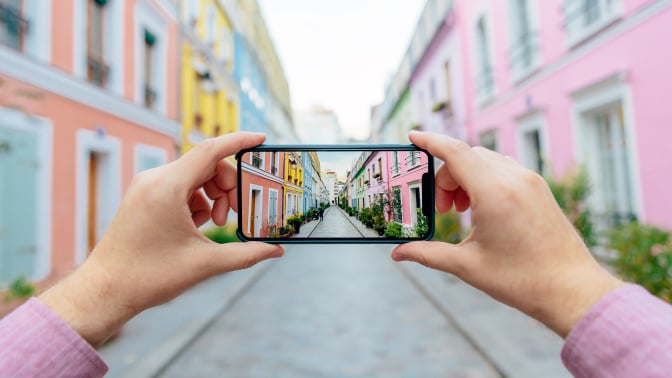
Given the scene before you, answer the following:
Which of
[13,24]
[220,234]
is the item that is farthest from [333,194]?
[220,234]

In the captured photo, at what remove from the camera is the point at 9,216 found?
16.8ft

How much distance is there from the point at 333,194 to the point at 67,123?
6.27m

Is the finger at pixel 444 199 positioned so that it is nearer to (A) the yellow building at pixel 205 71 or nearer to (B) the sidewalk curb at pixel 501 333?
(B) the sidewalk curb at pixel 501 333

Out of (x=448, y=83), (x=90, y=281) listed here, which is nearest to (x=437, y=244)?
(x=90, y=281)

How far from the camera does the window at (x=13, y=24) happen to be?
17.0 feet

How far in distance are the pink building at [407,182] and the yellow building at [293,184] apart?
0.39 meters

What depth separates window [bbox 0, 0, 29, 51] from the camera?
5.19m

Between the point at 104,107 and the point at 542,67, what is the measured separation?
880 cm

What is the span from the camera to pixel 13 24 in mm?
5305

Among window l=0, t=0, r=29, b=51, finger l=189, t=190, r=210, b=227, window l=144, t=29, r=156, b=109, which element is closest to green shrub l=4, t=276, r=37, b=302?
window l=0, t=0, r=29, b=51

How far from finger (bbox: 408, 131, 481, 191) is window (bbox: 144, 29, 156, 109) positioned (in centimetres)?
943

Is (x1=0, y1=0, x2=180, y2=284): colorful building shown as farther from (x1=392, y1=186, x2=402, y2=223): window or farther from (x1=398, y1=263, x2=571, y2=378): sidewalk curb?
(x1=398, y1=263, x2=571, y2=378): sidewalk curb

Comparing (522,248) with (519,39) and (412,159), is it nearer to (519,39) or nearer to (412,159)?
(412,159)

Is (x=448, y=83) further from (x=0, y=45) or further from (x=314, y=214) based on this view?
(x=314, y=214)
